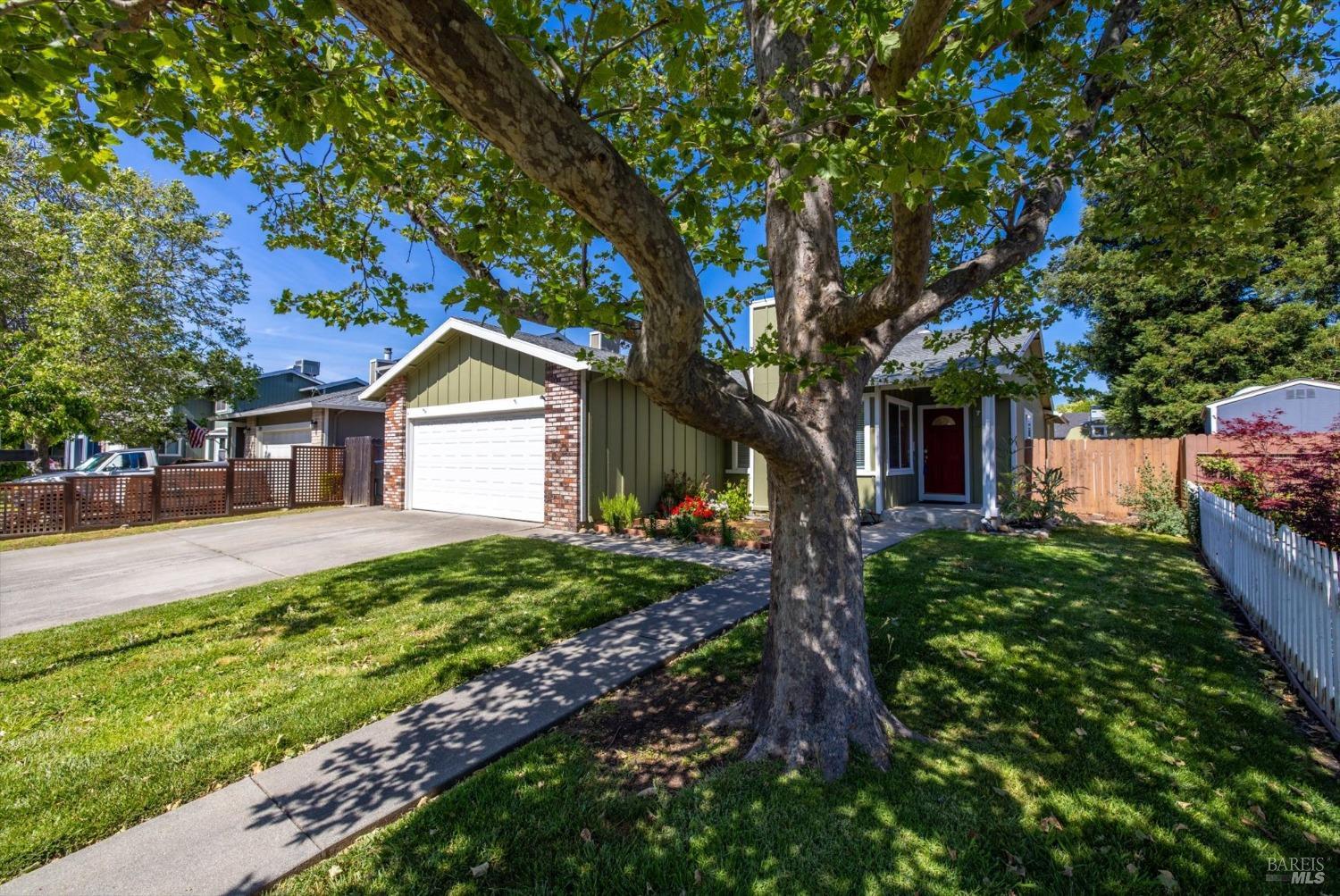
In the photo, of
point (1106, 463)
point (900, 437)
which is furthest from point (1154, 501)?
point (900, 437)

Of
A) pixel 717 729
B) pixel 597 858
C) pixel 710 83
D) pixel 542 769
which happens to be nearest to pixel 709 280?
pixel 710 83

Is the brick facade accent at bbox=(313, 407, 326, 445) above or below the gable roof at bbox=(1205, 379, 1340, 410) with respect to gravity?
below

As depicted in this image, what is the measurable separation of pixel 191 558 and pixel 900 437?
1264cm

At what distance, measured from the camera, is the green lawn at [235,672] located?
109 inches

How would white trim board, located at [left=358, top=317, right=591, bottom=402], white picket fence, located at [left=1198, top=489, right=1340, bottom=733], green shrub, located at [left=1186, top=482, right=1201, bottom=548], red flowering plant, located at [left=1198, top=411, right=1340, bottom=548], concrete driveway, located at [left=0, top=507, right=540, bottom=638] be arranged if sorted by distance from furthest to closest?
white trim board, located at [left=358, top=317, right=591, bottom=402] → green shrub, located at [left=1186, top=482, right=1201, bottom=548] → concrete driveway, located at [left=0, top=507, right=540, bottom=638] → red flowering plant, located at [left=1198, top=411, right=1340, bottom=548] → white picket fence, located at [left=1198, top=489, right=1340, bottom=733]

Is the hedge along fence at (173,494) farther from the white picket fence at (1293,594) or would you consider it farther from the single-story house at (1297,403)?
the single-story house at (1297,403)

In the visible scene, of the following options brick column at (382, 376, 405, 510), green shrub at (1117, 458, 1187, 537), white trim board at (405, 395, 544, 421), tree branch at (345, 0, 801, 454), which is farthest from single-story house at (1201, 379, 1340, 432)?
brick column at (382, 376, 405, 510)

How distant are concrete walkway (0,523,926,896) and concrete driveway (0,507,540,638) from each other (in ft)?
14.6

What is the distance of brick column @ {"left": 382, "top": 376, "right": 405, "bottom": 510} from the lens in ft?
44.1

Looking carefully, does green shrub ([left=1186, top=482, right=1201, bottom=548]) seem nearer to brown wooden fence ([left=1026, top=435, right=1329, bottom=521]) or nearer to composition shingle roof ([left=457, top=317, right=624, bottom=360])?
brown wooden fence ([left=1026, top=435, right=1329, bottom=521])

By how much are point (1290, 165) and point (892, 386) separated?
6.57 meters

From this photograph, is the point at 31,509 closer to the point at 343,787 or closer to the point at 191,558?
the point at 191,558
